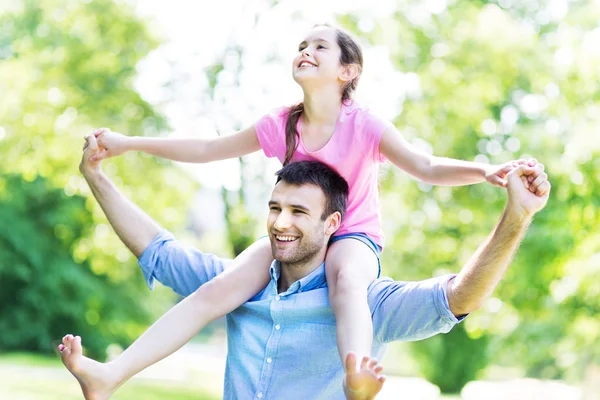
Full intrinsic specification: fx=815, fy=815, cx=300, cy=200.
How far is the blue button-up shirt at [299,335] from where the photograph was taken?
2496mm

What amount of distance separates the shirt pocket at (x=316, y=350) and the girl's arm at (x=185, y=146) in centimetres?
76

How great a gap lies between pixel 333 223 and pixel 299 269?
187 mm

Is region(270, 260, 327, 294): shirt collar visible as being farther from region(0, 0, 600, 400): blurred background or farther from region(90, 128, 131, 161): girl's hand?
region(0, 0, 600, 400): blurred background

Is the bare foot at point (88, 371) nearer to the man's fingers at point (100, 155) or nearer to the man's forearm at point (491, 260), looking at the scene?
the man's fingers at point (100, 155)

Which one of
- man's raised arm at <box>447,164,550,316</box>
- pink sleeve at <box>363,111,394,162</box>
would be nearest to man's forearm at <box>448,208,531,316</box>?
man's raised arm at <box>447,164,550,316</box>

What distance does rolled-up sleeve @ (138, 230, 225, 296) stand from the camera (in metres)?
2.99

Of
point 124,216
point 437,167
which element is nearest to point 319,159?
point 437,167

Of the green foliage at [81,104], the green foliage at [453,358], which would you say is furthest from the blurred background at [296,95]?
the green foliage at [453,358]

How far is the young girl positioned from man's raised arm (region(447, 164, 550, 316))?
31 cm

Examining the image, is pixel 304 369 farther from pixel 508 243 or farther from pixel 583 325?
pixel 583 325

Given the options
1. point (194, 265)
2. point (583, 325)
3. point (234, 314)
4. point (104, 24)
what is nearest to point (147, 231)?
point (194, 265)

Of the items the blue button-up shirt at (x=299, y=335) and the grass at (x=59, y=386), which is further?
the grass at (x=59, y=386)

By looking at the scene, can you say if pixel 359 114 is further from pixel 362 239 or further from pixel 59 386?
pixel 59 386

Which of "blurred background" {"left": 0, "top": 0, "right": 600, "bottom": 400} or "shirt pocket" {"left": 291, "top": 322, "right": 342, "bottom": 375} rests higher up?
"blurred background" {"left": 0, "top": 0, "right": 600, "bottom": 400}
